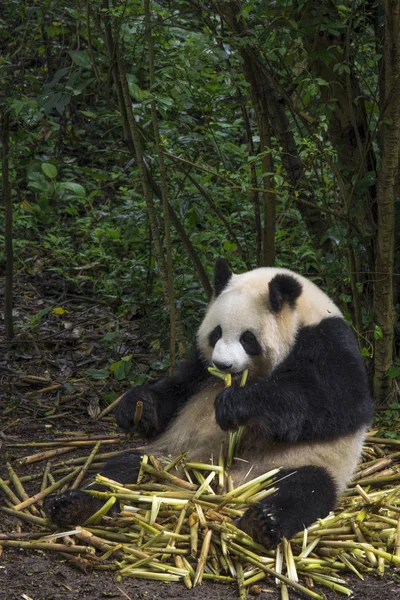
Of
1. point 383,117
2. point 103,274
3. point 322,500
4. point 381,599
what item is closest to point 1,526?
point 322,500

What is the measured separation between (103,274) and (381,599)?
198 inches

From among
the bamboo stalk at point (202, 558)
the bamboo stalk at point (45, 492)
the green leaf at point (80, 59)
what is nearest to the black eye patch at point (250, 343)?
the bamboo stalk at point (202, 558)

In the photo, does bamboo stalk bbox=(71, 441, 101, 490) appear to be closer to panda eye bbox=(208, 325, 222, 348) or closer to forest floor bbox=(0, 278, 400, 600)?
forest floor bbox=(0, 278, 400, 600)

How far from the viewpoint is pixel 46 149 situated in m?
9.54

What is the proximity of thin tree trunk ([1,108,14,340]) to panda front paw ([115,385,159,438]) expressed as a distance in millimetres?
2269

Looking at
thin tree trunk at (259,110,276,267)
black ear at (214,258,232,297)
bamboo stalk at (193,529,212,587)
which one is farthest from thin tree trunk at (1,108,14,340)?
bamboo stalk at (193,529,212,587)

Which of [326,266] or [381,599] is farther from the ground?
[326,266]

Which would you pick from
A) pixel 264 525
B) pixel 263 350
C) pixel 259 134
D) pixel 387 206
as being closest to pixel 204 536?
pixel 264 525

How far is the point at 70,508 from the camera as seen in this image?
3.94m

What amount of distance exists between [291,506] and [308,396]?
55cm

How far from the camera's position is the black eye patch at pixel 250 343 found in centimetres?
426

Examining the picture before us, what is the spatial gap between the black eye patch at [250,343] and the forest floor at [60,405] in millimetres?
1159

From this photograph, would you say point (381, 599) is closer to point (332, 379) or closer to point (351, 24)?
point (332, 379)

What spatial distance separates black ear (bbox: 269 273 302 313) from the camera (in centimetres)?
423
